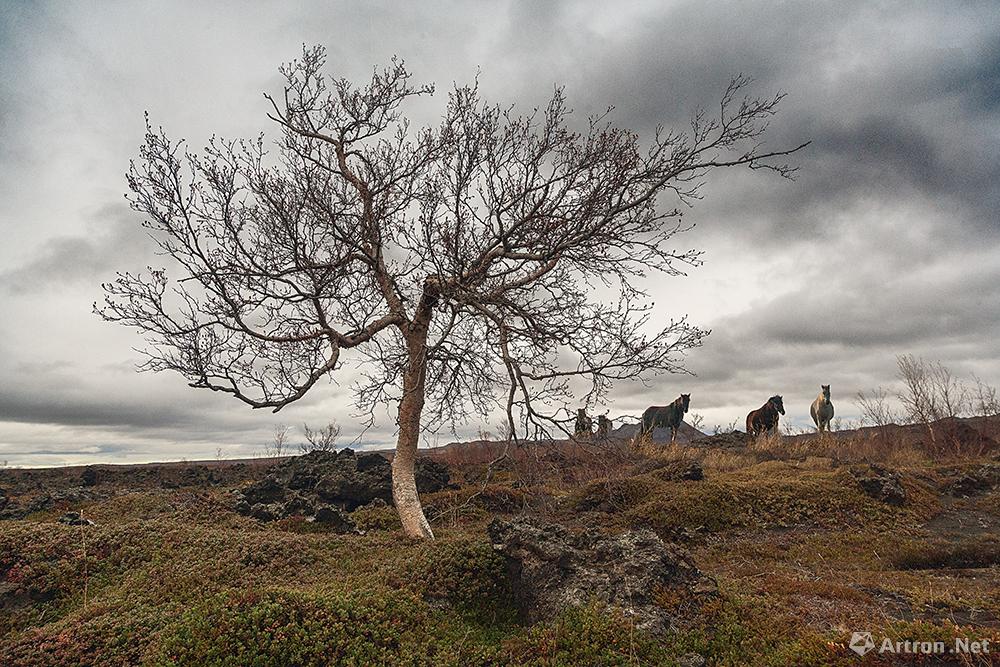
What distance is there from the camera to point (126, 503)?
14.6 meters

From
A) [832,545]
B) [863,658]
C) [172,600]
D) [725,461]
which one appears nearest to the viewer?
[863,658]

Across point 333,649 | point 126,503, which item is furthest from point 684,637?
point 126,503

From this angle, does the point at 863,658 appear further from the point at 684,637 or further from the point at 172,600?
the point at 172,600

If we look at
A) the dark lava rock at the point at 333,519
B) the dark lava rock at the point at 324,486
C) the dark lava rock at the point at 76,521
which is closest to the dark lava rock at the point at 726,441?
the dark lava rock at the point at 324,486

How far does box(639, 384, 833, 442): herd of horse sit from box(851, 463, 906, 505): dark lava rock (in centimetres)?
1665

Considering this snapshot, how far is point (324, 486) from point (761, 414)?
2708 cm

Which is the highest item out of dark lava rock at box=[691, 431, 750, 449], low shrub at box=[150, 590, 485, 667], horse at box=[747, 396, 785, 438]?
horse at box=[747, 396, 785, 438]

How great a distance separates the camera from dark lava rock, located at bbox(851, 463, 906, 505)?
13.2 metres

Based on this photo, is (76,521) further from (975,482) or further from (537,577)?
(975,482)

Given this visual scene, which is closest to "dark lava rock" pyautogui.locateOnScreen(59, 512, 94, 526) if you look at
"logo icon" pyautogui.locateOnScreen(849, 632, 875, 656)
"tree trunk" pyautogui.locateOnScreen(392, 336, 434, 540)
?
"tree trunk" pyautogui.locateOnScreen(392, 336, 434, 540)

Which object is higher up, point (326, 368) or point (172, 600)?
point (326, 368)

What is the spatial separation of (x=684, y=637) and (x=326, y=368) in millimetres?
7168

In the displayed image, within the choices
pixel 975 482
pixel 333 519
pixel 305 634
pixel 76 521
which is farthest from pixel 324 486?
Result: pixel 975 482

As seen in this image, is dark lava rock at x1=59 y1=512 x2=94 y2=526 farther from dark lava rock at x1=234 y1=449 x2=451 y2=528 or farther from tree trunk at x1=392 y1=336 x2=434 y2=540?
tree trunk at x1=392 y1=336 x2=434 y2=540
